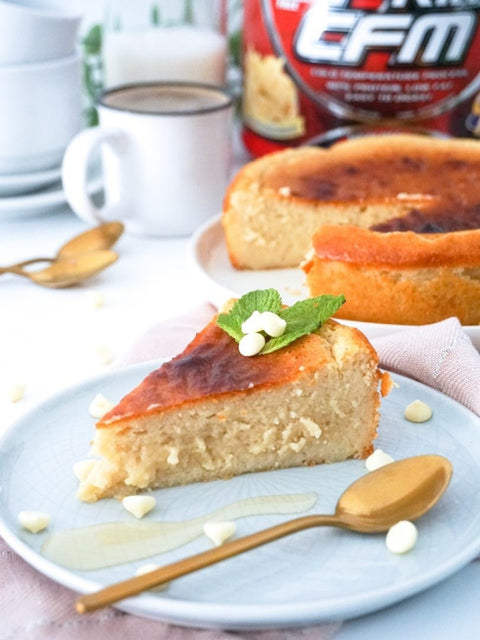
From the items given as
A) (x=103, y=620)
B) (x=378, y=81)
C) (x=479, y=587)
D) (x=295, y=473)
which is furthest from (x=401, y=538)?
(x=378, y=81)

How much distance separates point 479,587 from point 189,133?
150 cm

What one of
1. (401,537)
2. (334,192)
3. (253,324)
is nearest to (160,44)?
(334,192)

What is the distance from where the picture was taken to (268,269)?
7.22ft

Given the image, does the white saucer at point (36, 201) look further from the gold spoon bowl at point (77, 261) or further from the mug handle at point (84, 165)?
the gold spoon bowl at point (77, 261)

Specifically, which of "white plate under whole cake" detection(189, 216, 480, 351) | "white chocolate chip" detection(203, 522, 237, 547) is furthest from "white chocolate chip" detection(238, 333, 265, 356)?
"white plate under whole cake" detection(189, 216, 480, 351)

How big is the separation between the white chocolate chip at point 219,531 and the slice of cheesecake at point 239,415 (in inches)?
6.6

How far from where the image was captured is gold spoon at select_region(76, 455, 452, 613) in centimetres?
102

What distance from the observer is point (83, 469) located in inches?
50.4

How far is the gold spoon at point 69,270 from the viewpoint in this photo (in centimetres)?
212

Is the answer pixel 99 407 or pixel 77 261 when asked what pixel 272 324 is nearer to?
pixel 99 407

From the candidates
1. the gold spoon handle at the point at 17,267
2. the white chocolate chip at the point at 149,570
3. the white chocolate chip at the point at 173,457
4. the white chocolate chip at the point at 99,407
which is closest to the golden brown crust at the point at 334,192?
the gold spoon handle at the point at 17,267

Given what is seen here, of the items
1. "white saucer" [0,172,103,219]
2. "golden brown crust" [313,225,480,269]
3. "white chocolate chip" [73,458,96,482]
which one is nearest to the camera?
"white chocolate chip" [73,458,96,482]

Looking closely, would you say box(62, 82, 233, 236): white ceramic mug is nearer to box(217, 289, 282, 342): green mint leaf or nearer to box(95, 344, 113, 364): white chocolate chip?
box(95, 344, 113, 364): white chocolate chip

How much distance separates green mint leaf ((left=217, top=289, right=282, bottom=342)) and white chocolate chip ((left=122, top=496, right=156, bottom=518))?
300 mm
